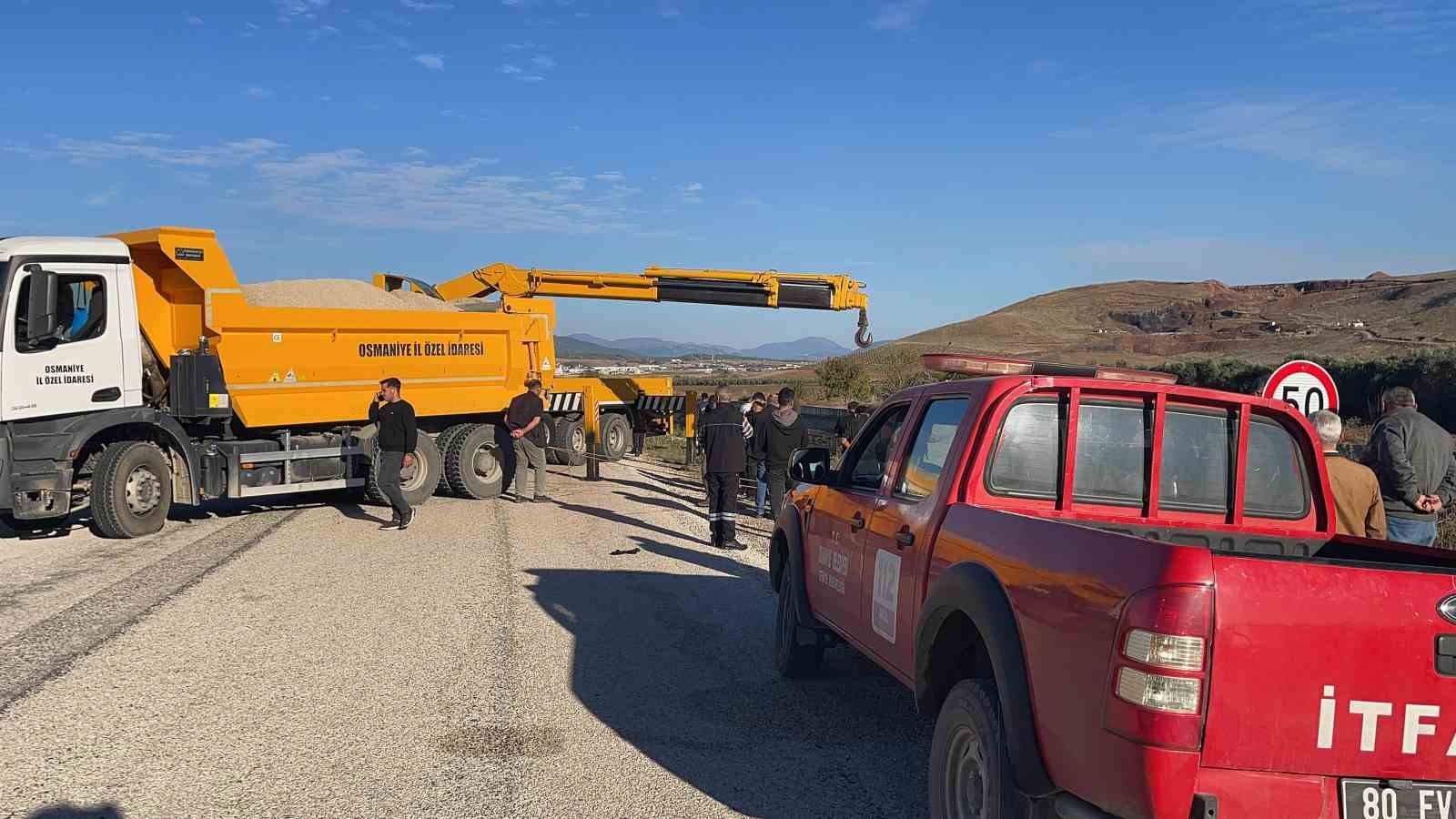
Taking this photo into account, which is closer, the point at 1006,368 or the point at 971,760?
the point at 971,760

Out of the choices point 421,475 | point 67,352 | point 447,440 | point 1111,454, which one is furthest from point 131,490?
point 1111,454

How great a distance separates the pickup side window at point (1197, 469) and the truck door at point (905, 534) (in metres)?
0.95

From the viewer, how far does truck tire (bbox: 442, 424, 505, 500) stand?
Result: 54.8ft

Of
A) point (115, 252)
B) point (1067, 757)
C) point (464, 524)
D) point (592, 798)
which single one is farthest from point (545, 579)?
point (1067, 757)

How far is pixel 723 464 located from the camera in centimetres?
1244

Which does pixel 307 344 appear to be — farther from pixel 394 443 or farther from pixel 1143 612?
pixel 1143 612

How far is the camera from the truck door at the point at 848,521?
591 cm

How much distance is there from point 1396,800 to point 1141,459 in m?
1.99

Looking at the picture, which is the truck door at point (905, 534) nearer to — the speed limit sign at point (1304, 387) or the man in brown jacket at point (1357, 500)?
the man in brown jacket at point (1357, 500)

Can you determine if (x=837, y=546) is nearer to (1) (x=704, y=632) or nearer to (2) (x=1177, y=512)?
(2) (x=1177, y=512)

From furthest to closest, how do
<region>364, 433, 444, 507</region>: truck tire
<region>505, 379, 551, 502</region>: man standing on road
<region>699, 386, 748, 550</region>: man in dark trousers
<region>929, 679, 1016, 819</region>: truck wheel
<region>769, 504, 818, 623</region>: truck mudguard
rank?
<region>505, 379, 551, 502</region>: man standing on road
<region>364, 433, 444, 507</region>: truck tire
<region>699, 386, 748, 550</region>: man in dark trousers
<region>769, 504, 818, 623</region>: truck mudguard
<region>929, 679, 1016, 819</region>: truck wheel

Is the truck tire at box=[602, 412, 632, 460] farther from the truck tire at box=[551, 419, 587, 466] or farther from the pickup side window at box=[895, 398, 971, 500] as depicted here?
the pickup side window at box=[895, 398, 971, 500]

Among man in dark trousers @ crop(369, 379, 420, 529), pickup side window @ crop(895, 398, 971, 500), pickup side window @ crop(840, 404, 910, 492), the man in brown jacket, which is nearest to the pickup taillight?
pickup side window @ crop(895, 398, 971, 500)

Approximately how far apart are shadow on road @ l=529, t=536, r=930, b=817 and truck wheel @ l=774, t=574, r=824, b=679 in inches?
4.0
